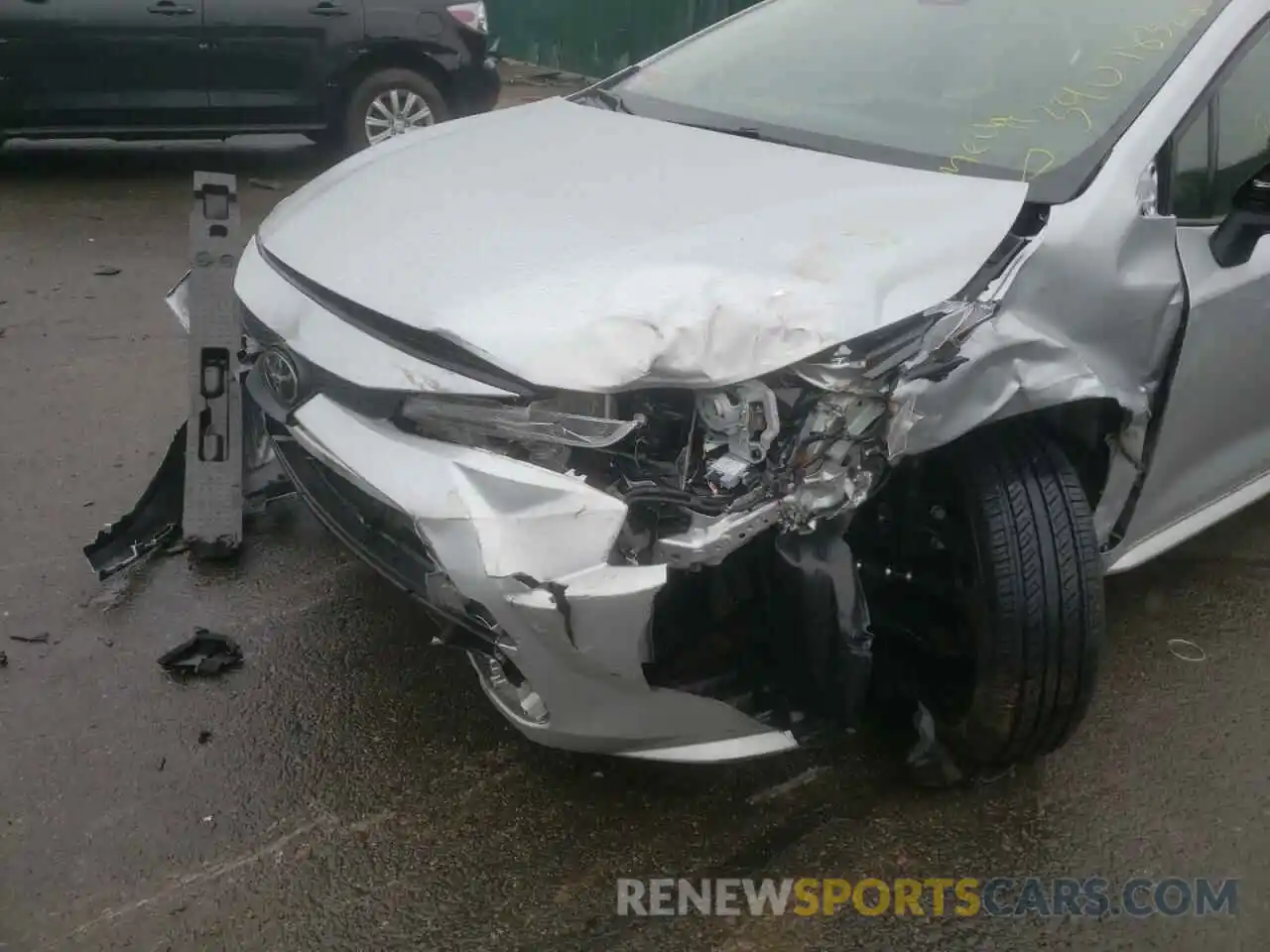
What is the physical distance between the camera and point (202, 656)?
2795 millimetres

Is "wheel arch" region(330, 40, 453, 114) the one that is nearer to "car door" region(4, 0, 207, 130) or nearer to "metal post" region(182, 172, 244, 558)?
"car door" region(4, 0, 207, 130)

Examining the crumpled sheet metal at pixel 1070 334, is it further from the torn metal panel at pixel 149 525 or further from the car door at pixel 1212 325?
the torn metal panel at pixel 149 525

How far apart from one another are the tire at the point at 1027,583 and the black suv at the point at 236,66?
599 cm

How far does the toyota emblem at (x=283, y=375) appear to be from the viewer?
2295 millimetres

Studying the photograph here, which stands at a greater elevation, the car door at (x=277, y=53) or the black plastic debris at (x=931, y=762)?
the car door at (x=277, y=53)

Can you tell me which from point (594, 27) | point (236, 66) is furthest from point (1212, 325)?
point (594, 27)

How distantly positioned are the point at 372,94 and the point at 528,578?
244 inches

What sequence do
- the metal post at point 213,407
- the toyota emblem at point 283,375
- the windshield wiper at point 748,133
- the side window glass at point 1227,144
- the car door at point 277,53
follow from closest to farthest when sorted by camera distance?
the toyota emblem at point 283,375 < the side window glass at point 1227,144 < the windshield wiper at point 748,133 < the metal post at point 213,407 < the car door at point 277,53

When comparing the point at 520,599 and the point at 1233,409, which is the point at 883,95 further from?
the point at 520,599

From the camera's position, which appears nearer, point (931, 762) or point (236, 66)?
point (931, 762)

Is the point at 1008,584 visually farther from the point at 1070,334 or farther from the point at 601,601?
the point at 601,601

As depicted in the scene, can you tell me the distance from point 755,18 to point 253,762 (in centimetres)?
260

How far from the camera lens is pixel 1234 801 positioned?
8.39 ft

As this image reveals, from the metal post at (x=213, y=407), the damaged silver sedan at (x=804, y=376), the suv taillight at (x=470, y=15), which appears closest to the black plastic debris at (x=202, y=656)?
the metal post at (x=213, y=407)
